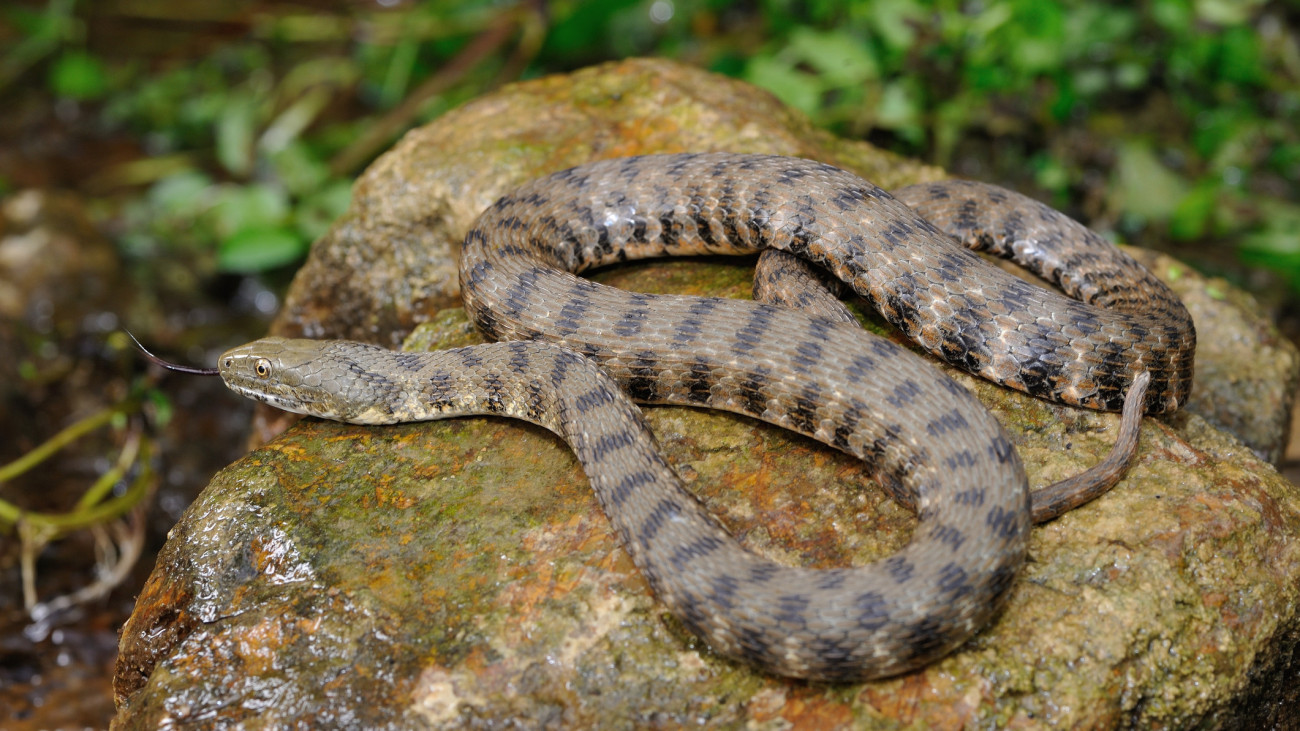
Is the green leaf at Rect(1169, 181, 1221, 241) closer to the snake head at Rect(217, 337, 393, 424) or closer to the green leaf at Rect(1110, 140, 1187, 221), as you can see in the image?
the green leaf at Rect(1110, 140, 1187, 221)

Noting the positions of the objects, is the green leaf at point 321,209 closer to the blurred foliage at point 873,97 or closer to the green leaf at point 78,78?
the blurred foliage at point 873,97

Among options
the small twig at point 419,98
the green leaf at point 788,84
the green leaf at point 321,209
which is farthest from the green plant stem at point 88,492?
the green leaf at point 788,84

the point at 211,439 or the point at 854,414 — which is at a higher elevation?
the point at 854,414

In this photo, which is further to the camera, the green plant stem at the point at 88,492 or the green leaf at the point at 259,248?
the green leaf at the point at 259,248

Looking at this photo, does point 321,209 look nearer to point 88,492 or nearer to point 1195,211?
point 88,492

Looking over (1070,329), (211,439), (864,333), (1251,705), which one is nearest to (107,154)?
(211,439)

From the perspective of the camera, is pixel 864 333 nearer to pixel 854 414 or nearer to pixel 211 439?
pixel 854 414

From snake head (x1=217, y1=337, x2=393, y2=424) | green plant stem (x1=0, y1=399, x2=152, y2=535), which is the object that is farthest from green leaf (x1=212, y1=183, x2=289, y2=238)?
snake head (x1=217, y1=337, x2=393, y2=424)
